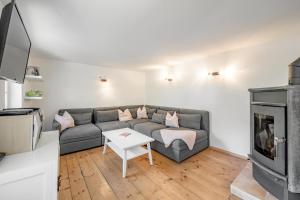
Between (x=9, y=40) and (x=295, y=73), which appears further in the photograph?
(x=295, y=73)

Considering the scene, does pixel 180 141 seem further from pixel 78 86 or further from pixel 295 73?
pixel 78 86

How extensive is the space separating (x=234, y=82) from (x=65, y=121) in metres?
3.88

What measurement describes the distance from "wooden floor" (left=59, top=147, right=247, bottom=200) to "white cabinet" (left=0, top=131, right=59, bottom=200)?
1111 millimetres

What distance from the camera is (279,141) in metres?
1.40

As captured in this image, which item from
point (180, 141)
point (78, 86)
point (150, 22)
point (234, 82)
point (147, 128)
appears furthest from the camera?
point (78, 86)

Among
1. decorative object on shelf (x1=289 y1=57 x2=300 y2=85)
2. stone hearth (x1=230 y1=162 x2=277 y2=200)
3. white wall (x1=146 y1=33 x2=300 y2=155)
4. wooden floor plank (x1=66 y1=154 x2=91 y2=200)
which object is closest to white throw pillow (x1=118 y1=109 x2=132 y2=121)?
white wall (x1=146 y1=33 x2=300 y2=155)

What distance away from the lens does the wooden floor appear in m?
1.80

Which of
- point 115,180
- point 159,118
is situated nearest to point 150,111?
point 159,118

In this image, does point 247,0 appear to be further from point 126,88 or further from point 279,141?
point 126,88

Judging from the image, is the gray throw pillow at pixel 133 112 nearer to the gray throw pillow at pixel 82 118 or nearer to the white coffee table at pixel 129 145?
the gray throw pillow at pixel 82 118

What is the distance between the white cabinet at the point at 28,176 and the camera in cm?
75

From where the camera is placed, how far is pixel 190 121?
3346 millimetres

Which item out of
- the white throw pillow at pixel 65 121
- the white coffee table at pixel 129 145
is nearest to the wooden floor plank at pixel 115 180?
the white coffee table at pixel 129 145

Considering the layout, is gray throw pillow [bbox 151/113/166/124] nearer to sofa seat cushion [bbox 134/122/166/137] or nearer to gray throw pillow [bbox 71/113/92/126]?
sofa seat cushion [bbox 134/122/166/137]
